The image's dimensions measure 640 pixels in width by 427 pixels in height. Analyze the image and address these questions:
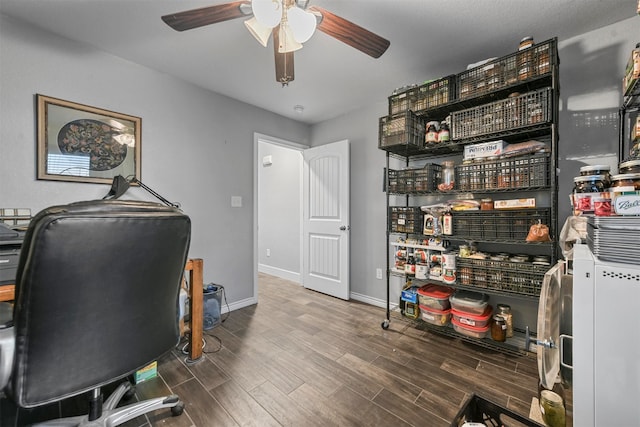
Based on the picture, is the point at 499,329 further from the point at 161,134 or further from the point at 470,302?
the point at 161,134

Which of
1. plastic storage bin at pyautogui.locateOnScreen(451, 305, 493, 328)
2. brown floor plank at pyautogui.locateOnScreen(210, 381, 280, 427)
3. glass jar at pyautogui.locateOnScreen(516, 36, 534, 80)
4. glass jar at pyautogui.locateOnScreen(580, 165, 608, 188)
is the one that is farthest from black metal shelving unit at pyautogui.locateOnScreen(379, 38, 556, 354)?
brown floor plank at pyautogui.locateOnScreen(210, 381, 280, 427)

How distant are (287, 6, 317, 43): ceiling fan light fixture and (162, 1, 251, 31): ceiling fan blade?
237 mm

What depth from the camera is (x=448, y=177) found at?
2.23m

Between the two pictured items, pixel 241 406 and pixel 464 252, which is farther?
pixel 464 252

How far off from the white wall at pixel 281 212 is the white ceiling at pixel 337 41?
158cm

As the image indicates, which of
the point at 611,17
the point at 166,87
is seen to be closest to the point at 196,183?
the point at 166,87

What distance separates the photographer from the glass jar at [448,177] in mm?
2164

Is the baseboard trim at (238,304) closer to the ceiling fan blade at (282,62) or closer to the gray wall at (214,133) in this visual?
the gray wall at (214,133)

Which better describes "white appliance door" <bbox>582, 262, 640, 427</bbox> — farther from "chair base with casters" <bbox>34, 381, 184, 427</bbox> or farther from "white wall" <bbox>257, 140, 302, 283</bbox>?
"white wall" <bbox>257, 140, 302, 283</bbox>

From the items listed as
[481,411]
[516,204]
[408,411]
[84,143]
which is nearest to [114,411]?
[408,411]

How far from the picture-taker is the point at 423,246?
2344 mm

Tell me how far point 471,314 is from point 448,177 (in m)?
1.12

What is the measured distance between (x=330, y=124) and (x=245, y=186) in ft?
4.67

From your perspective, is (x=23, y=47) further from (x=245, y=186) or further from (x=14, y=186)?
(x=245, y=186)
